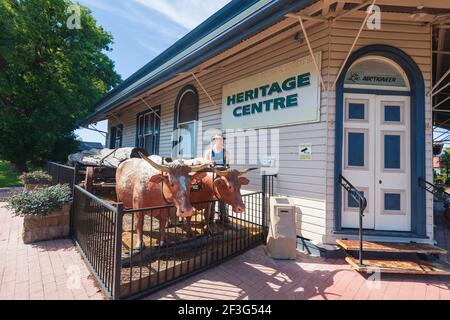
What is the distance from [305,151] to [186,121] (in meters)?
5.09

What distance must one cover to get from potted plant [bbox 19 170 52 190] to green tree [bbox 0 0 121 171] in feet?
24.7

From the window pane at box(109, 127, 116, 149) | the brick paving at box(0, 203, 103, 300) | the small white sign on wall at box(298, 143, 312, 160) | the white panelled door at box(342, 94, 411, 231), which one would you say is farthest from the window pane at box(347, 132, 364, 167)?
the window pane at box(109, 127, 116, 149)

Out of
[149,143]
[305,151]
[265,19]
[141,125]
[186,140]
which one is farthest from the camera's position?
[141,125]

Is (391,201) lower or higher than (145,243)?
higher

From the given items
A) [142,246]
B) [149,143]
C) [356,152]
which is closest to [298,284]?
[142,246]

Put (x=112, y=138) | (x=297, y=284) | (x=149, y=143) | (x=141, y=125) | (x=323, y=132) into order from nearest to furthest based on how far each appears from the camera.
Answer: (x=297, y=284) < (x=323, y=132) < (x=149, y=143) < (x=141, y=125) < (x=112, y=138)

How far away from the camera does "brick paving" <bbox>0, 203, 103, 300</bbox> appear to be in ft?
10.2

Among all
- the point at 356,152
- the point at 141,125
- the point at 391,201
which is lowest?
the point at 391,201

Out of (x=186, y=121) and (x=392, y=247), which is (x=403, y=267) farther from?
(x=186, y=121)

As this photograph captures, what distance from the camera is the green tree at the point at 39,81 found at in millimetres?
13625

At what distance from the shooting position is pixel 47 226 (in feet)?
16.4

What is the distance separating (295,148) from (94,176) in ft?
16.2

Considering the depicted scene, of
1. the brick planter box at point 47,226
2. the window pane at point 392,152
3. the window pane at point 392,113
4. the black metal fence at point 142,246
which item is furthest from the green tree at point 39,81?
the window pane at point 392,152

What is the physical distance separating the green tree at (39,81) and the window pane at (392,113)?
15960 mm
